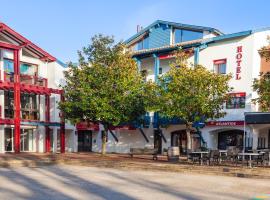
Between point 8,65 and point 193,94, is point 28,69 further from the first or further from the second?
point 193,94

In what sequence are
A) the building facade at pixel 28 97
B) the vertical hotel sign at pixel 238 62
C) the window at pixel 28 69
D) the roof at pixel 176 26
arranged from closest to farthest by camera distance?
the vertical hotel sign at pixel 238 62, the building facade at pixel 28 97, the roof at pixel 176 26, the window at pixel 28 69

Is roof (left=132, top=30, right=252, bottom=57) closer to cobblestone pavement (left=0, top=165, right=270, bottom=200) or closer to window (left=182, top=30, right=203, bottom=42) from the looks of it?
window (left=182, top=30, right=203, bottom=42)

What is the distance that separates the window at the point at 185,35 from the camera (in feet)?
103

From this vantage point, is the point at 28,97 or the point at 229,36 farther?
the point at 28,97

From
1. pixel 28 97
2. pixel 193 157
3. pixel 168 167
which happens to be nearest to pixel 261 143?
pixel 193 157

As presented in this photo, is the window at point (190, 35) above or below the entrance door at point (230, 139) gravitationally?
above

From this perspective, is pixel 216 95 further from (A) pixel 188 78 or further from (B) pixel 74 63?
(B) pixel 74 63

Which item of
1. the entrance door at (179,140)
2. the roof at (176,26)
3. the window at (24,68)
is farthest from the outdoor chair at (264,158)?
the window at (24,68)

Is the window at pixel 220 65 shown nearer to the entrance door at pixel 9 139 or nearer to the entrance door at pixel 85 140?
the entrance door at pixel 85 140

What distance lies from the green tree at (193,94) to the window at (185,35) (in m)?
9.95

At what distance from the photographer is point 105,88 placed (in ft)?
84.3

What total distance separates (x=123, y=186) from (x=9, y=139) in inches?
772

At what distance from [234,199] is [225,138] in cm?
1906

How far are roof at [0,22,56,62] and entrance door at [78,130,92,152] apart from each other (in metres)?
8.50
